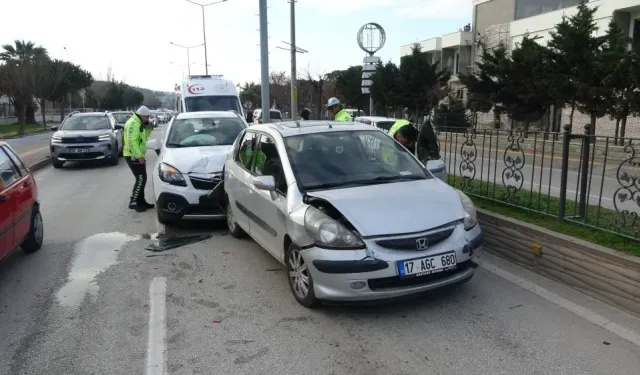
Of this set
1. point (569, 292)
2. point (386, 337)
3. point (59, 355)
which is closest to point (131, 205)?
point (59, 355)

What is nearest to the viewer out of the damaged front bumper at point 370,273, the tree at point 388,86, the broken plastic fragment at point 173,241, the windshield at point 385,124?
the damaged front bumper at point 370,273

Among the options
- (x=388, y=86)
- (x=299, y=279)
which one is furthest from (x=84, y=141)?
(x=388, y=86)

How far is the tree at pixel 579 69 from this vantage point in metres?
17.5

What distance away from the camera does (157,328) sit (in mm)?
4332

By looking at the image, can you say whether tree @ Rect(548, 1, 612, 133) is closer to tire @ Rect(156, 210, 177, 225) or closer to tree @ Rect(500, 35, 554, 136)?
tree @ Rect(500, 35, 554, 136)

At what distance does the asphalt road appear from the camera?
12.2ft

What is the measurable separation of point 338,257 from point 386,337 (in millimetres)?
706

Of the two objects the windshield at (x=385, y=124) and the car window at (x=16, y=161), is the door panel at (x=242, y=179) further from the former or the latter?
the windshield at (x=385, y=124)

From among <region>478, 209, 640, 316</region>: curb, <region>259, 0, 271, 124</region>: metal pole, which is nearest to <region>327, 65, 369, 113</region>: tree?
<region>259, 0, 271, 124</region>: metal pole

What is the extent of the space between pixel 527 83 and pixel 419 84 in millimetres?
9008

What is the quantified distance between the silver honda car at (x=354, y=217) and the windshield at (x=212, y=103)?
13.0m

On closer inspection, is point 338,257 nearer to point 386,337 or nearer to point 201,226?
point 386,337

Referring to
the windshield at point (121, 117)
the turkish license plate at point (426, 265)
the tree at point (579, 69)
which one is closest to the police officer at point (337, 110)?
the turkish license plate at point (426, 265)

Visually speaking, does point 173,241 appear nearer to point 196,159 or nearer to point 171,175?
point 171,175
